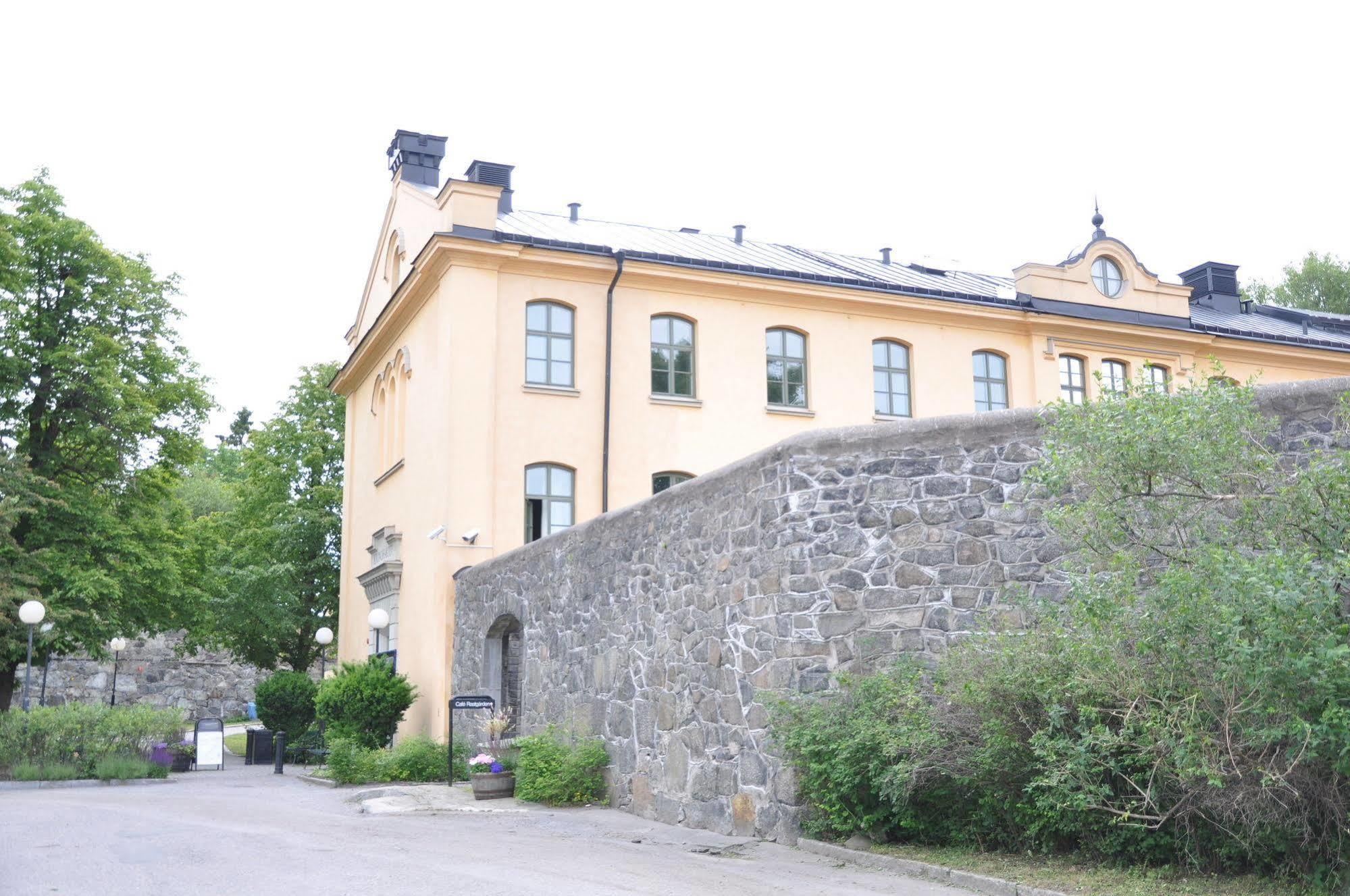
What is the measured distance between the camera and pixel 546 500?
2139cm

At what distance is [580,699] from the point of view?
14.7m

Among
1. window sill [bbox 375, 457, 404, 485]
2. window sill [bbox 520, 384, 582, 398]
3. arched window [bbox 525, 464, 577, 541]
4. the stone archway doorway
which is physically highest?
window sill [bbox 520, 384, 582, 398]

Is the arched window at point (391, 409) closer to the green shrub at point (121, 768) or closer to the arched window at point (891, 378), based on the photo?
the green shrub at point (121, 768)

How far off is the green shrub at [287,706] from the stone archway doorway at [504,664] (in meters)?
8.93

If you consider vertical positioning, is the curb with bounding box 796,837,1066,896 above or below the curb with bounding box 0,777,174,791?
above

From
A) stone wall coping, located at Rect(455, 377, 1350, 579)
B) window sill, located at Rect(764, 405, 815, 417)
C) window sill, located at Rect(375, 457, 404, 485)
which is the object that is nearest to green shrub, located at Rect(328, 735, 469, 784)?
window sill, located at Rect(375, 457, 404, 485)

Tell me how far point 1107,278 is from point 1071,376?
2.58m

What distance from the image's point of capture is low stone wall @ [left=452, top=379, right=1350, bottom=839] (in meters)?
10.1

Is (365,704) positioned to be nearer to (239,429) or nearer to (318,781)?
(318,781)

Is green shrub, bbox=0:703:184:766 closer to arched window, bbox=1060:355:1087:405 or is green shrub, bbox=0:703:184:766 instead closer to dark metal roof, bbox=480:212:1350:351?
dark metal roof, bbox=480:212:1350:351

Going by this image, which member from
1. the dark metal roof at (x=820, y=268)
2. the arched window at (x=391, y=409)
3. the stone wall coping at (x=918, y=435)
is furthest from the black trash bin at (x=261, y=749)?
the stone wall coping at (x=918, y=435)

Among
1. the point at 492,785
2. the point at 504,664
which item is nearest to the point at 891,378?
Answer: the point at 504,664

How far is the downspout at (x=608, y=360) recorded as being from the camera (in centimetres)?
2183

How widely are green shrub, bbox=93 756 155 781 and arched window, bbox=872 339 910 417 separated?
1450 cm
